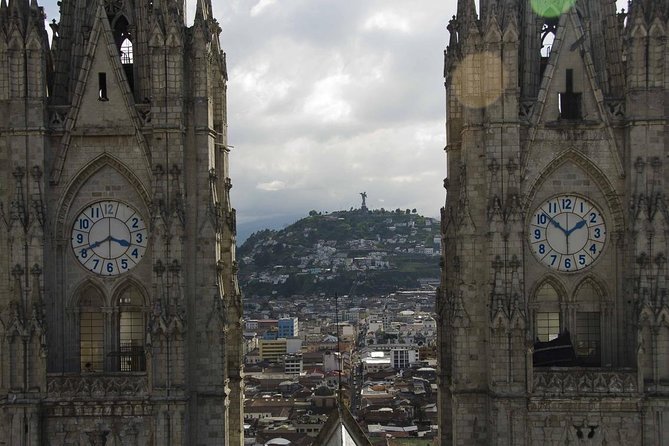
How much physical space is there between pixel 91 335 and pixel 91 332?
0.38 ft

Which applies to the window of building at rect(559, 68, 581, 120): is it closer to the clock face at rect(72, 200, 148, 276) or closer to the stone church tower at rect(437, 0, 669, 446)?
the stone church tower at rect(437, 0, 669, 446)

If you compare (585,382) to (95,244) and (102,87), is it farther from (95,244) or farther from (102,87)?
(102,87)

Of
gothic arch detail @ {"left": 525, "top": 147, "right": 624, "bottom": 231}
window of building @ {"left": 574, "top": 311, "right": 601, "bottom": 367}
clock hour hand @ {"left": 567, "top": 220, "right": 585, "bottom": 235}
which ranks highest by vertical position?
gothic arch detail @ {"left": 525, "top": 147, "right": 624, "bottom": 231}

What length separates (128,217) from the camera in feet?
133

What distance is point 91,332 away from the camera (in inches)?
1623

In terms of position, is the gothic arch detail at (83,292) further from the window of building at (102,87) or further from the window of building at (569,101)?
the window of building at (569,101)

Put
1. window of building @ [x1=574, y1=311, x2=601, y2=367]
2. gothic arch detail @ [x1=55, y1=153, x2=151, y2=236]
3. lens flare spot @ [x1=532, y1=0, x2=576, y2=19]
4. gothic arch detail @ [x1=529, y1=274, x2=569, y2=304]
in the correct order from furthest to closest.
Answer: lens flare spot @ [x1=532, y1=0, x2=576, y2=19]
window of building @ [x1=574, y1=311, x2=601, y2=367]
gothic arch detail @ [x1=55, y1=153, x2=151, y2=236]
gothic arch detail @ [x1=529, y1=274, x2=569, y2=304]

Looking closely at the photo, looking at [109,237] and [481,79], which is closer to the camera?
[481,79]

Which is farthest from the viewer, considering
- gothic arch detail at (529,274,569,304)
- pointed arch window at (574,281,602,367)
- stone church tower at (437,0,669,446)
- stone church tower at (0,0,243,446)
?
pointed arch window at (574,281,602,367)

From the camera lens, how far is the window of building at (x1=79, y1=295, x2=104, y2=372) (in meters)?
41.1

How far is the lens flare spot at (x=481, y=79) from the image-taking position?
129 ft

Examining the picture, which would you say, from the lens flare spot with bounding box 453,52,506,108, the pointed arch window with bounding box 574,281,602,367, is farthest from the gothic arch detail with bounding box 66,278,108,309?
the pointed arch window with bounding box 574,281,602,367

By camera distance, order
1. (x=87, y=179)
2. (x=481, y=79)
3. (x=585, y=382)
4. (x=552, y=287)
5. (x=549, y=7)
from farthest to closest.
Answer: (x=549, y=7) < (x=87, y=179) < (x=552, y=287) < (x=481, y=79) < (x=585, y=382)

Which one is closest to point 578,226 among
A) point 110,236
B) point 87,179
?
point 110,236
